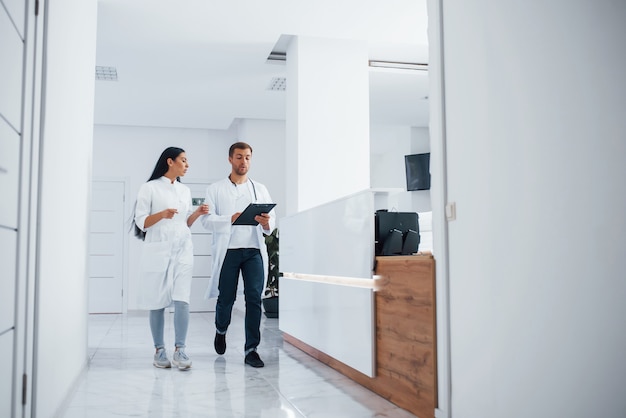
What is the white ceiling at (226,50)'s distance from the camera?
16.9 feet

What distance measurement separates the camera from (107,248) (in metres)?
9.28

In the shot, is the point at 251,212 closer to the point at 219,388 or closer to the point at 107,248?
the point at 219,388

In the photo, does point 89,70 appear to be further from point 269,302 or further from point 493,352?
point 269,302

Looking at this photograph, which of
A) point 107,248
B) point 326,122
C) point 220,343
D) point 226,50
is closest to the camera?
point 220,343

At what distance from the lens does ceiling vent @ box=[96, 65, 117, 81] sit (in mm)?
6684

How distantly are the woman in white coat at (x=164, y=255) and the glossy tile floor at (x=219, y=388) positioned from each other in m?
0.33

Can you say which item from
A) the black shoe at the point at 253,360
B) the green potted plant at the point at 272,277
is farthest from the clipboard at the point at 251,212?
the green potted plant at the point at 272,277

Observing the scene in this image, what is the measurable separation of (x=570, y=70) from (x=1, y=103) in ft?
5.59

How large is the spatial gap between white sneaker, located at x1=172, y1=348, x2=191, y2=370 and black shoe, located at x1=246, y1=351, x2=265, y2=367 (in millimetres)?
Result: 420

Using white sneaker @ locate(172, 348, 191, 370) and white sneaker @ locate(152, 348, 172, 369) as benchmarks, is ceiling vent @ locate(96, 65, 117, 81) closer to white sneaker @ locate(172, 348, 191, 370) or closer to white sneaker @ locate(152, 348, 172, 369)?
white sneaker @ locate(152, 348, 172, 369)

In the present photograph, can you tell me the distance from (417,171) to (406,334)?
6642 mm

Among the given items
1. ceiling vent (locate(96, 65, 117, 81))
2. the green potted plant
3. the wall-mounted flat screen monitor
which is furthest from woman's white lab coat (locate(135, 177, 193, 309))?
the wall-mounted flat screen monitor

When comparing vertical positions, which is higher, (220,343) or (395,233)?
(395,233)

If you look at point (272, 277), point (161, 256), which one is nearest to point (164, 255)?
point (161, 256)
